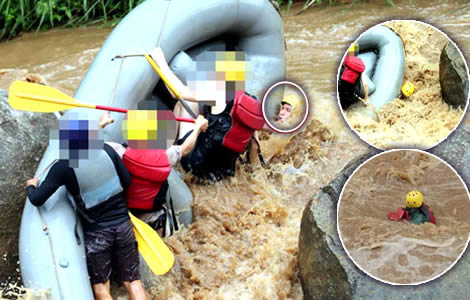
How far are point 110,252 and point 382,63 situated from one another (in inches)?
61.7

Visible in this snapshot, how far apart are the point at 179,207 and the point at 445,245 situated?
177cm

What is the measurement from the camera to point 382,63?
190 centimetres

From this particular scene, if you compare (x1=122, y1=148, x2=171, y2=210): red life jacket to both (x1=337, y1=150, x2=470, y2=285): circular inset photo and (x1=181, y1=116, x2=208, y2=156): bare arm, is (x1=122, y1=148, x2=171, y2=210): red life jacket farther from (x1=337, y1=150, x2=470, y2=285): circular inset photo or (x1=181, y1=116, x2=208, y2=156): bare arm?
(x1=337, y1=150, x2=470, y2=285): circular inset photo

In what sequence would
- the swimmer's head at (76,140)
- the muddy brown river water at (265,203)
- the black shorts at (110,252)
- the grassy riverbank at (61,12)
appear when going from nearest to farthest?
1. the swimmer's head at (76,140)
2. the black shorts at (110,252)
3. the muddy brown river water at (265,203)
4. the grassy riverbank at (61,12)

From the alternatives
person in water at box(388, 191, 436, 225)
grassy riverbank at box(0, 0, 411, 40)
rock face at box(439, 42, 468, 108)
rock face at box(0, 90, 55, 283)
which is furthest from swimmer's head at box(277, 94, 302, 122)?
grassy riverbank at box(0, 0, 411, 40)

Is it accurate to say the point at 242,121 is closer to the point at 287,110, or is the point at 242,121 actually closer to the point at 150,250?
the point at 287,110

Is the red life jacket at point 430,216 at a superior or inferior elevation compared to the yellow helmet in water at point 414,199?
inferior

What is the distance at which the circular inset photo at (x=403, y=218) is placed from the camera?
190 centimetres

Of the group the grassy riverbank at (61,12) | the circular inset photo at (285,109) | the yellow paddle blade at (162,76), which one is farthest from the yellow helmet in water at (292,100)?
the grassy riverbank at (61,12)

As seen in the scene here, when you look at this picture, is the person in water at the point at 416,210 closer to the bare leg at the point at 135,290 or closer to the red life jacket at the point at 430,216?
the red life jacket at the point at 430,216

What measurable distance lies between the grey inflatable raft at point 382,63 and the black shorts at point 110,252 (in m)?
1.38

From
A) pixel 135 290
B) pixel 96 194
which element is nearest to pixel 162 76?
pixel 96 194

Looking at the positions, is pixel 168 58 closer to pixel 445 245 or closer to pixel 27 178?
pixel 27 178

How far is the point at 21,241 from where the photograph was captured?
2.67m
